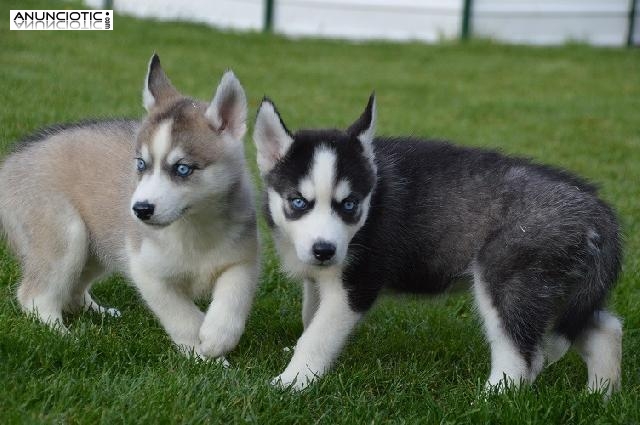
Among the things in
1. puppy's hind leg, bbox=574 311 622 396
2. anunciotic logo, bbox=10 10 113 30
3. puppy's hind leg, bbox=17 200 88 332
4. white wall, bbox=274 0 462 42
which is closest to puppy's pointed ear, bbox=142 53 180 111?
puppy's hind leg, bbox=17 200 88 332

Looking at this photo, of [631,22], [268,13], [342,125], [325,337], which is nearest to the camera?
[325,337]

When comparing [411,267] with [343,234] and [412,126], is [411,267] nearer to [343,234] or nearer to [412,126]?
[343,234]

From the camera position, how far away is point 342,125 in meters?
10.3

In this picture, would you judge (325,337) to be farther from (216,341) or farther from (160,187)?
(160,187)

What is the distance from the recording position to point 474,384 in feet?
14.6

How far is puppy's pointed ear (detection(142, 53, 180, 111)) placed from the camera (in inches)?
188

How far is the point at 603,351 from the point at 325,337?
1.37 meters

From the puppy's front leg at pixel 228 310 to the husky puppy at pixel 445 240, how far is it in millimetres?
228

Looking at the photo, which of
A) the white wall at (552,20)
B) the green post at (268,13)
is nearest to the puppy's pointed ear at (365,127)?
the green post at (268,13)

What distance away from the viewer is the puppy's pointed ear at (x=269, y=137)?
4.42 metres

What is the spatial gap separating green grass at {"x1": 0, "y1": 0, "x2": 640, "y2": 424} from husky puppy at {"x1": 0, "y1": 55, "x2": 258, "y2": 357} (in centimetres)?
24

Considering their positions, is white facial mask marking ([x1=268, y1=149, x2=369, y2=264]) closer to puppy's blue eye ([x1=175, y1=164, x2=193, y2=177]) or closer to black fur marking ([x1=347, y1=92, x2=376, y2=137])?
black fur marking ([x1=347, y1=92, x2=376, y2=137])

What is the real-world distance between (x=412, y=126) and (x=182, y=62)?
4460 millimetres

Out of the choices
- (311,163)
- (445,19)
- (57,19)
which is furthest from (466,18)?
(311,163)
